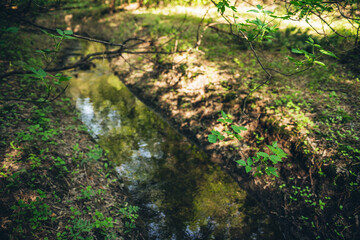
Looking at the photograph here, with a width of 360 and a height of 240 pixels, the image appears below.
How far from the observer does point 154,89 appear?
25.8 feet

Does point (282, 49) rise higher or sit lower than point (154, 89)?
higher

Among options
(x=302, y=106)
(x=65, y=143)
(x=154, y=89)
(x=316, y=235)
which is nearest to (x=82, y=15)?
(x=154, y=89)

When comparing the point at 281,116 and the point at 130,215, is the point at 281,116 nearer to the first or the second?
the point at 281,116

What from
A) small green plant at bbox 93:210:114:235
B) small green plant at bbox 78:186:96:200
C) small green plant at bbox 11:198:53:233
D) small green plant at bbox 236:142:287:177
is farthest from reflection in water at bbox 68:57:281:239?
small green plant at bbox 236:142:287:177

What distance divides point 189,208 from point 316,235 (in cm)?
253

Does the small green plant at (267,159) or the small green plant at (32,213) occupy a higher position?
the small green plant at (267,159)

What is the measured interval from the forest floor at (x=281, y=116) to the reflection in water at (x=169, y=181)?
435 mm

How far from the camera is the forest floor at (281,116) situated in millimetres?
3676

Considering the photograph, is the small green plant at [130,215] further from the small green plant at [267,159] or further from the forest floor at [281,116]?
the small green plant at [267,159]

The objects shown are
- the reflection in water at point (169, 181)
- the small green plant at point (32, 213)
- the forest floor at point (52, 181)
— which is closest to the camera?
the small green plant at point (32, 213)

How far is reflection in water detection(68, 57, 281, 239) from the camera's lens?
3.90 meters

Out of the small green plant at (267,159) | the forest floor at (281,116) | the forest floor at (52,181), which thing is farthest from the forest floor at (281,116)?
the forest floor at (52,181)

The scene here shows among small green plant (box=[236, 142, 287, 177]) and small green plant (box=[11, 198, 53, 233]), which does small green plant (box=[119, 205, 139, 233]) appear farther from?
small green plant (box=[236, 142, 287, 177])

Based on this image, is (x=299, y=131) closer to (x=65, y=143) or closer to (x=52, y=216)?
(x=52, y=216)
